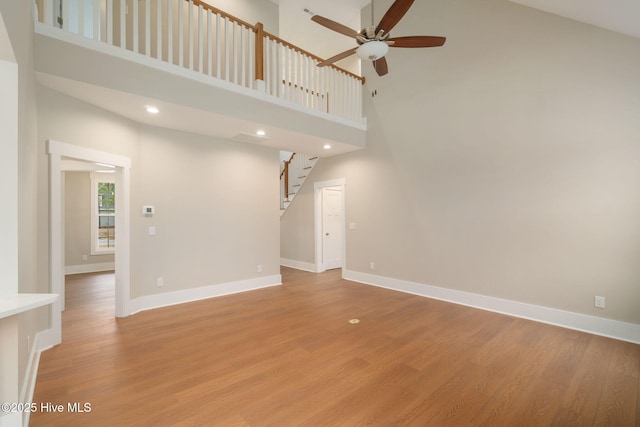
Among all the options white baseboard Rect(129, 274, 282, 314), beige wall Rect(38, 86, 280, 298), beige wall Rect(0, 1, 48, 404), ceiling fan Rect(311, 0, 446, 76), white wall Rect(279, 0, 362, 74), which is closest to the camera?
beige wall Rect(0, 1, 48, 404)

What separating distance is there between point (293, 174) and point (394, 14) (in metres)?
5.27

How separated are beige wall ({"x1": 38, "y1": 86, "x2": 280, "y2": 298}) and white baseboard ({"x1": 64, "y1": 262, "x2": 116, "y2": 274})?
3231 mm

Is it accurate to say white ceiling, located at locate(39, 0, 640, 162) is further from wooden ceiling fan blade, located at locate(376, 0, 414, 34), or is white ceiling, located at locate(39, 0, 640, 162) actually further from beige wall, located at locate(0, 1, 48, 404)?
wooden ceiling fan blade, located at locate(376, 0, 414, 34)

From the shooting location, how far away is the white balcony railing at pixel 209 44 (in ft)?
9.60

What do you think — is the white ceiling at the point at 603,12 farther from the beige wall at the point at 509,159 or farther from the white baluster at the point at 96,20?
the white baluster at the point at 96,20

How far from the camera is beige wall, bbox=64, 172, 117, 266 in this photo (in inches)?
253

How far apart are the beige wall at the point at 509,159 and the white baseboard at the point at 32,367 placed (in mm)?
4723

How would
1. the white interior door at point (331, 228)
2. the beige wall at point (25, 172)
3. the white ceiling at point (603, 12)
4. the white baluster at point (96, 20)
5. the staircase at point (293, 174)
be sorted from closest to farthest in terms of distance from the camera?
the beige wall at point (25, 172)
the white ceiling at point (603, 12)
the white baluster at point (96, 20)
the white interior door at point (331, 228)
the staircase at point (293, 174)

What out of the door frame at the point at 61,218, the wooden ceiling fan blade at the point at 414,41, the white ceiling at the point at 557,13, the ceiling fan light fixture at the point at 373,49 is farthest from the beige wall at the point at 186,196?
the wooden ceiling fan blade at the point at 414,41

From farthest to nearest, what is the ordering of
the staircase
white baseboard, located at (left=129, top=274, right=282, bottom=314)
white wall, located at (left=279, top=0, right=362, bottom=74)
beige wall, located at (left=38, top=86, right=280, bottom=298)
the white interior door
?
the staircase, the white interior door, white wall, located at (left=279, top=0, right=362, bottom=74), white baseboard, located at (left=129, top=274, right=282, bottom=314), beige wall, located at (left=38, top=86, right=280, bottom=298)

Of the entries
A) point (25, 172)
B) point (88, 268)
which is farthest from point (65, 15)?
point (88, 268)

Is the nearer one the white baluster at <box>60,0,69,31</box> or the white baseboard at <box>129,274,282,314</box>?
the white baluster at <box>60,0,69,31</box>

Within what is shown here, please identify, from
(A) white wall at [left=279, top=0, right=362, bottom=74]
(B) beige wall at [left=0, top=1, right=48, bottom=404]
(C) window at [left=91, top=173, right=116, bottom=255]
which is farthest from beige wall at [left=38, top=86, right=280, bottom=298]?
(C) window at [left=91, top=173, right=116, bottom=255]

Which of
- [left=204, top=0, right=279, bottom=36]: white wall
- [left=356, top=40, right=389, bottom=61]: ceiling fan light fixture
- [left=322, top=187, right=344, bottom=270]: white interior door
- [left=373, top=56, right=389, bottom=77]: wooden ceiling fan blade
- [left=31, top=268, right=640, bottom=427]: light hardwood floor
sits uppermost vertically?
[left=204, top=0, right=279, bottom=36]: white wall
